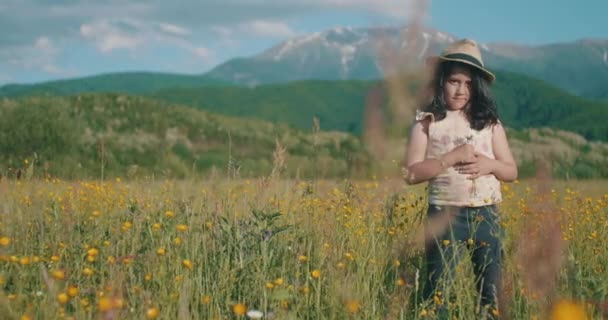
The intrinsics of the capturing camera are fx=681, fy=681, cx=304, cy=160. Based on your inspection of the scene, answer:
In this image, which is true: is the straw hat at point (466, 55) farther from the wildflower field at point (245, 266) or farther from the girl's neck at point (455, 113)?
the wildflower field at point (245, 266)

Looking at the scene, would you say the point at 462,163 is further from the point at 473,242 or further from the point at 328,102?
the point at 328,102

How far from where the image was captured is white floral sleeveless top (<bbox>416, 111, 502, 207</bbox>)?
3.81 m

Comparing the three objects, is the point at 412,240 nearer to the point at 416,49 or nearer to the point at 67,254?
the point at 67,254

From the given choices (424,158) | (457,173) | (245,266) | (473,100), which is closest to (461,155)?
(457,173)

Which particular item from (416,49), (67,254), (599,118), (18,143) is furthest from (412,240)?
(599,118)

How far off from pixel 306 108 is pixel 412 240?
8915 centimetres

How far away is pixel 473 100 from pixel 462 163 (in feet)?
1.90

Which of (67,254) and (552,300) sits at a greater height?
(552,300)

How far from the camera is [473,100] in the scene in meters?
4.08

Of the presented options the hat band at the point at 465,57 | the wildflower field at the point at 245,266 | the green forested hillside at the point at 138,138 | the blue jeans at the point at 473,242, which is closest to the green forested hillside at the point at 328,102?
the green forested hillside at the point at 138,138

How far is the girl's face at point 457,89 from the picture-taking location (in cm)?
401

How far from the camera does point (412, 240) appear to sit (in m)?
4.55

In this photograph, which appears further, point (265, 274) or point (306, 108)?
point (306, 108)

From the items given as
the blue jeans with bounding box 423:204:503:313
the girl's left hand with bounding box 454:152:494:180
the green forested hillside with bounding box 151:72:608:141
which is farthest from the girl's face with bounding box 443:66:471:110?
the green forested hillside with bounding box 151:72:608:141
